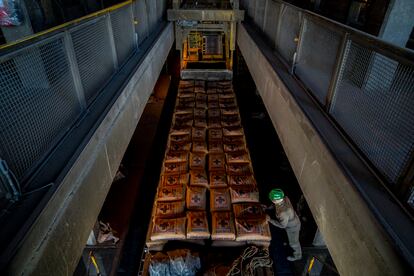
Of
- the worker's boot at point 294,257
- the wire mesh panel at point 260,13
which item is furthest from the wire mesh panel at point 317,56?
the wire mesh panel at point 260,13

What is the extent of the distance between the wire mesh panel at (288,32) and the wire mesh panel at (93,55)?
308 centimetres

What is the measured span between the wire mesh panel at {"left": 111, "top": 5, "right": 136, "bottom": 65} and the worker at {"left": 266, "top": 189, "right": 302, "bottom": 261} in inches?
151

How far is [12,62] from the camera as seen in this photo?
2.20 m

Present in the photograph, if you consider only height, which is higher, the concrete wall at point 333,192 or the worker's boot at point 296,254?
the concrete wall at point 333,192

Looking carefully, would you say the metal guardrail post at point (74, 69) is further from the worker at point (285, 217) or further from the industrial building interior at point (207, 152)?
the worker at point (285, 217)

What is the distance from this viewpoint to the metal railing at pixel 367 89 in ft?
7.32

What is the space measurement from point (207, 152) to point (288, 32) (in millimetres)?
3456

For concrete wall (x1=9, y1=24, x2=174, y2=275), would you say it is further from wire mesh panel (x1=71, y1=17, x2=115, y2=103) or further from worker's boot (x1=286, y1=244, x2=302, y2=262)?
worker's boot (x1=286, y1=244, x2=302, y2=262)


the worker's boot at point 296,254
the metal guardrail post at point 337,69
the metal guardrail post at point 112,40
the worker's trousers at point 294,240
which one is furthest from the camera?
the worker's boot at point 296,254

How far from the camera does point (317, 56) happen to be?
13.0 ft

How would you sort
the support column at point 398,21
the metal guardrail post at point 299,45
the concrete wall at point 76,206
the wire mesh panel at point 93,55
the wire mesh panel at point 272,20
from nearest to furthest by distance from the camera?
the concrete wall at point 76,206, the wire mesh panel at point 93,55, the support column at point 398,21, the metal guardrail post at point 299,45, the wire mesh panel at point 272,20

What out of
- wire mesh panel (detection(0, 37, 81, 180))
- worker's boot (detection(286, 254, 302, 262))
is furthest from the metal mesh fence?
worker's boot (detection(286, 254, 302, 262))

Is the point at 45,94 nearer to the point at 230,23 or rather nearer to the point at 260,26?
the point at 260,26

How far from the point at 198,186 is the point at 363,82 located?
163 inches
